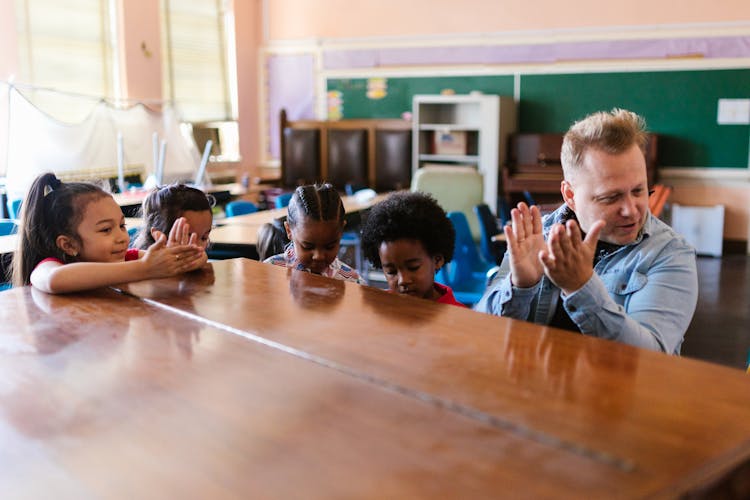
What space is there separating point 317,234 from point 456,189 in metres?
3.37

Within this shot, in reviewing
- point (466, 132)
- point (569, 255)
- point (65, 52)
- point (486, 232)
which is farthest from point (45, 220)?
point (466, 132)

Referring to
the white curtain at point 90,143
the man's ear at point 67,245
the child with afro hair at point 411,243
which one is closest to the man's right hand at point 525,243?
the child with afro hair at point 411,243

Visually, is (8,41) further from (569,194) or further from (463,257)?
(569,194)

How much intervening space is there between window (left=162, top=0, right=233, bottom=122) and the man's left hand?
7.52 m

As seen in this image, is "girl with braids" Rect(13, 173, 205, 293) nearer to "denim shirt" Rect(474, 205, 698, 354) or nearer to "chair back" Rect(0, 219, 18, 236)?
→ "denim shirt" Rect(474, 205, 698, 354)

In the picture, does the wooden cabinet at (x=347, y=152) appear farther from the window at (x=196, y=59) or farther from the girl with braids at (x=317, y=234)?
the girl with braids at (x=317, y=234)

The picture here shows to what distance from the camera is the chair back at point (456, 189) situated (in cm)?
536

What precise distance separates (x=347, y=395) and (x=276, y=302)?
0.45m

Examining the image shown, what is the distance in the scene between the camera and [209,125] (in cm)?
905

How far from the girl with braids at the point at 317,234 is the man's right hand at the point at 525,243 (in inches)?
32.3

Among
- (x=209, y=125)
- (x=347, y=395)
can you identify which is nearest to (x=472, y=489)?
(x=347, y=395)

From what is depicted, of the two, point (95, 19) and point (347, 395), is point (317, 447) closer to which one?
point (347, 395)

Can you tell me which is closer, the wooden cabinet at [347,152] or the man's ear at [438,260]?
the man's ear at [438,260]

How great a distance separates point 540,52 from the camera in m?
8.28
